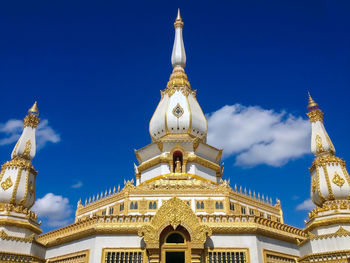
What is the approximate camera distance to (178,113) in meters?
42.3

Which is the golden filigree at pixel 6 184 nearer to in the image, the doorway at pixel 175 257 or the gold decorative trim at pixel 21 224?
the gold decorative trim at pixel 21 224

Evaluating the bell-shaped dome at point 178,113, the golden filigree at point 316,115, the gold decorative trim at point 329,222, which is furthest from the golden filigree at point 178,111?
the gold decorative trim at point 329,222

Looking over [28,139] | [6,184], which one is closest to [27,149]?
[28,139]

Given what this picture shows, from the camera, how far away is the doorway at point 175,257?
867 inches

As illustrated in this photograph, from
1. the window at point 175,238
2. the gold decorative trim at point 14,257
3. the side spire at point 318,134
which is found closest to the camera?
the gold decorative trim at point 14,257

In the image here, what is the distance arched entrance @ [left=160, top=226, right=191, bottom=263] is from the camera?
22.0 m

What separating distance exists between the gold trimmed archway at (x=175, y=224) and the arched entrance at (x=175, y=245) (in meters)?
0.50

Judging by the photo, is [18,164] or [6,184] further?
[18,164]

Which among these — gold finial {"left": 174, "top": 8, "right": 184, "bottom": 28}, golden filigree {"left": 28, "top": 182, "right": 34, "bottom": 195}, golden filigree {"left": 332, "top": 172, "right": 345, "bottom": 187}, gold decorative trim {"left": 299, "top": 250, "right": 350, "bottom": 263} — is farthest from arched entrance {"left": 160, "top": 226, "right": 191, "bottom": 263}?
gold finial {"left": 174, "top": 8, "right": 184, "bottom": 28}

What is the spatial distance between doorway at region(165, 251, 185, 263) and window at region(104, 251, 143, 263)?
167 centimetres

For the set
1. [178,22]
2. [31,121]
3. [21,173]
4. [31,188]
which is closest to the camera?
[21,173]

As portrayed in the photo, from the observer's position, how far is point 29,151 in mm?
25984

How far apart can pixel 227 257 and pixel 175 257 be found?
3227 mm

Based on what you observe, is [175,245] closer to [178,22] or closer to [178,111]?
[178,111]
